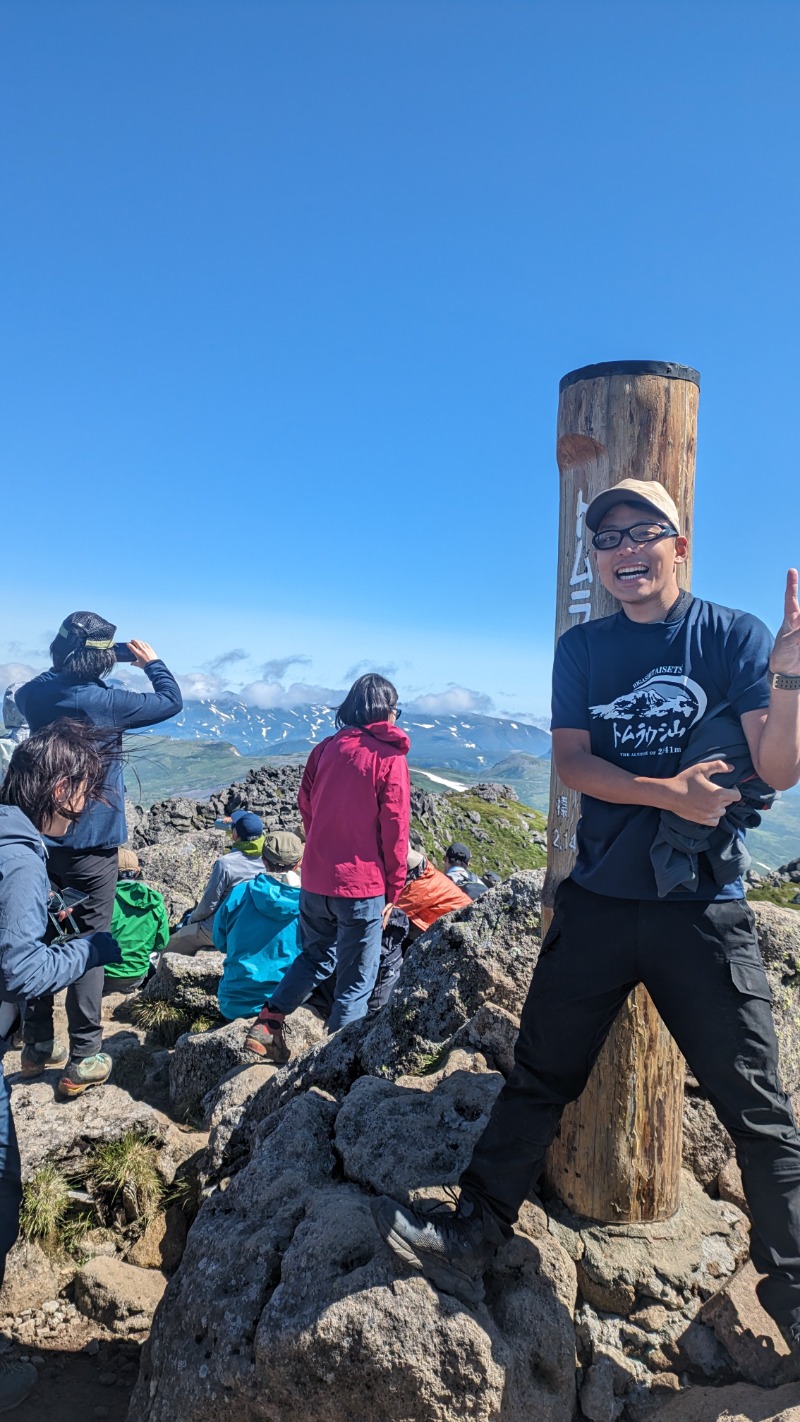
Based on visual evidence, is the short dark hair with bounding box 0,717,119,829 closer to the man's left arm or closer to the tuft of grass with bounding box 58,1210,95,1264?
the tuft of grass with bounding box 58,1210,95,1264

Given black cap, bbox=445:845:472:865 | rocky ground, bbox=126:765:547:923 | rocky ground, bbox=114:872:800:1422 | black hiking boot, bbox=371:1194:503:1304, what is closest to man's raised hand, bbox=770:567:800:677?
black hiking boot, bbox=371:1194:503:1304

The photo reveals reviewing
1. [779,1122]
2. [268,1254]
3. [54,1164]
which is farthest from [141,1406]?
[779,1122]

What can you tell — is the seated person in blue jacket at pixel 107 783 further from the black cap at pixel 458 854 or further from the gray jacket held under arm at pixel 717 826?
the black cap at pixel 458 854

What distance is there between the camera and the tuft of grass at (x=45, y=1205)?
18.5 feet

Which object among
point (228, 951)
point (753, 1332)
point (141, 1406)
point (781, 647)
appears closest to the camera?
point (781, 647)

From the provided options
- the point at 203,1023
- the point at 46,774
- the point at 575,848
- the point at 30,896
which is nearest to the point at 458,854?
the point at 203,1023

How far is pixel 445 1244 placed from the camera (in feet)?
12.1

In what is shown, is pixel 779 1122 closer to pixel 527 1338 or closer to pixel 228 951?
pixel 527 1338

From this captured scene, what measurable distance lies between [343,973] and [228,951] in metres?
1.77

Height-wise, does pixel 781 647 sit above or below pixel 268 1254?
above

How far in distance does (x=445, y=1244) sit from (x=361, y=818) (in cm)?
339

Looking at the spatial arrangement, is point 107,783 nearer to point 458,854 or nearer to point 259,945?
point 259,945

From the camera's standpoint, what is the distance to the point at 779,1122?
3469 mm

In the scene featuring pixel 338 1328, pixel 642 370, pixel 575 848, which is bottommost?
pixel 338 1328
